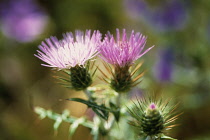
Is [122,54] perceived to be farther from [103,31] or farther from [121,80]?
[103,31]

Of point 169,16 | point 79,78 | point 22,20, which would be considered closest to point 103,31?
point 22,20

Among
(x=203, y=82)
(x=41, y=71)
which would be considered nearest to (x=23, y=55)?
(x=41, y=71)

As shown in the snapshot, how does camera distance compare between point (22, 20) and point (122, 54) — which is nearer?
point (122, 54)

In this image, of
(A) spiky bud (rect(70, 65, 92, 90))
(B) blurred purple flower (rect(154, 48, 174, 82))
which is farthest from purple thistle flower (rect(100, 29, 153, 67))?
(B) blurred purple flower (rect(154, 48, 174, 82))

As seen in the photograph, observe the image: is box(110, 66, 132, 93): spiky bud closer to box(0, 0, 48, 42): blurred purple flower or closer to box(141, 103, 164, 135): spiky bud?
box(141, 103, 164, 135): spiky bud

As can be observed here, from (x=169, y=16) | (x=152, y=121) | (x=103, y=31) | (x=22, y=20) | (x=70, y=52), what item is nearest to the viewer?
(x=152, y=121)

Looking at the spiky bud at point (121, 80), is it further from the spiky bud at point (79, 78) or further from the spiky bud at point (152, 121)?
the spiky bud at point (152, 121)
